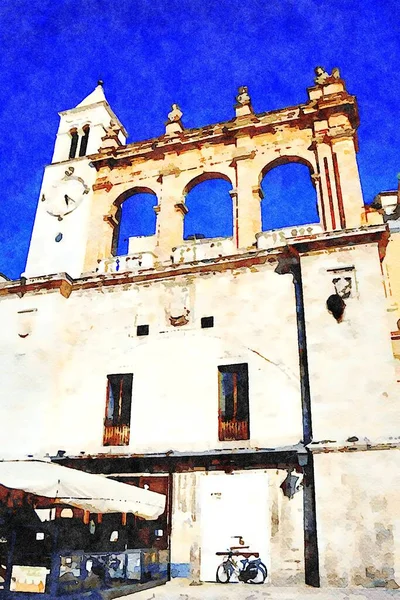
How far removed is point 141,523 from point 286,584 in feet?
13.2

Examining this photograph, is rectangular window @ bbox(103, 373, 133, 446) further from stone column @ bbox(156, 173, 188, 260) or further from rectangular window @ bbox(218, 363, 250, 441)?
stone column @ bbox(156, 173, 188, 260)

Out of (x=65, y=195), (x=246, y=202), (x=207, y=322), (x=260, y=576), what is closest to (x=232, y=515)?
(x=260, y=576)

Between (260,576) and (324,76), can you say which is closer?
(260,576)

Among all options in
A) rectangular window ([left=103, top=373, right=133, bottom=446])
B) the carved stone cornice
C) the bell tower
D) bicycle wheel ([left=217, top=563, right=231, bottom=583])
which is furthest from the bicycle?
the carved stone cornice

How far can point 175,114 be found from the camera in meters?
20.3

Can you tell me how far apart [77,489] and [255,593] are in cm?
429

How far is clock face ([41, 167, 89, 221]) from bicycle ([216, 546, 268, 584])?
13.2 m

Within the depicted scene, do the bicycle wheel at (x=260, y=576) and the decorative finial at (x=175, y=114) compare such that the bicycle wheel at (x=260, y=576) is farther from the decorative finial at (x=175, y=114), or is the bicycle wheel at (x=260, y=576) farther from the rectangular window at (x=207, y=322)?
the decorative finial at (x=175, y=114)

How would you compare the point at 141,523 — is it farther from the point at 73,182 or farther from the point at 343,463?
the point at 73,182

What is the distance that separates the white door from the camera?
12000mm

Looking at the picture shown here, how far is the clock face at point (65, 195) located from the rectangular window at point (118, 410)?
24.5 ft

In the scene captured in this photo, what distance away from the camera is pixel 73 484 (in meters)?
9.53

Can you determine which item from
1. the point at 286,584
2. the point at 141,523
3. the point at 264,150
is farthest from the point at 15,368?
the point at 264,150

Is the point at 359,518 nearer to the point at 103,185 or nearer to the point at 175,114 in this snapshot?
the point at 103,185
